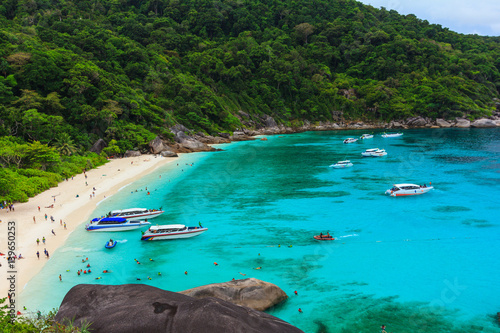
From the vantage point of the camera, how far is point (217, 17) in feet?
602

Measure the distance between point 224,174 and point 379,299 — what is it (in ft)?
146

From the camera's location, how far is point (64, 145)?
2552 inches

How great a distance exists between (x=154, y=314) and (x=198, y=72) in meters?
139

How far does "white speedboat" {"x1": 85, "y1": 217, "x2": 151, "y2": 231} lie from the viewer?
121 feet

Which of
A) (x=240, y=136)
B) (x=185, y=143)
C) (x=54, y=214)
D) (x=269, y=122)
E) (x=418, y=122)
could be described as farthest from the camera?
Answer: (x=418, y=122)

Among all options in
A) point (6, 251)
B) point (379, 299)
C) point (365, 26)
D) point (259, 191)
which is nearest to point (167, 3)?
point (365, 26)

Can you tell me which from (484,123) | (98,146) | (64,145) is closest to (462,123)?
(484,123)

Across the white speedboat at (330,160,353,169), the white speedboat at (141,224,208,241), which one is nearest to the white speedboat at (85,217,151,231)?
the white speedboat at (141,224,208,241)

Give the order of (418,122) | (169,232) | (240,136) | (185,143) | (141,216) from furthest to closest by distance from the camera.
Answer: (418,122), (240,136), (185,143), (141,216), (169,232)

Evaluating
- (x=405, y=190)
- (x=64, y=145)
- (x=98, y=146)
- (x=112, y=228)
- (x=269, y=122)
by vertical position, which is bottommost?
(x=112, y=228)

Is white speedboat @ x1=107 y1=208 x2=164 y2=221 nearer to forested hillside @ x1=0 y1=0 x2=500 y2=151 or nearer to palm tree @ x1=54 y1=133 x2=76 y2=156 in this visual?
palm tree @ x1=54 y1=133 x2=76 y2=156

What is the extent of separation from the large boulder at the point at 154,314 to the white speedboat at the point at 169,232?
2249 cm

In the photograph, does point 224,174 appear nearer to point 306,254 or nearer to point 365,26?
point 306,254

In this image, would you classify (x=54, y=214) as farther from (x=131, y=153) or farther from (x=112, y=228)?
(x=131, y=153)
